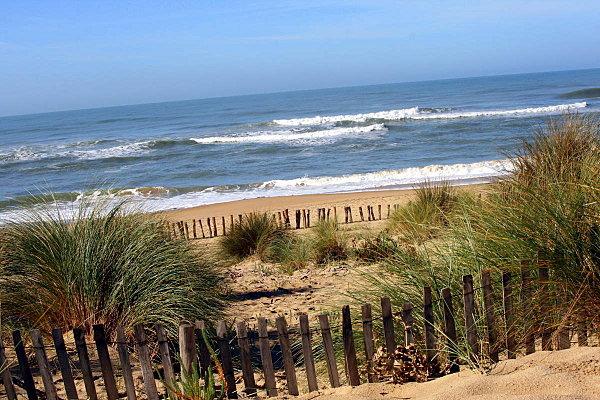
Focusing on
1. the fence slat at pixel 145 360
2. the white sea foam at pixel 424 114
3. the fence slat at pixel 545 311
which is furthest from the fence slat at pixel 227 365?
the white sea foam at pixel 424 114

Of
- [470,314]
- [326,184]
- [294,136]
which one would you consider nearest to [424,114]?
[294,136]

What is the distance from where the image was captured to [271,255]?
11609mm

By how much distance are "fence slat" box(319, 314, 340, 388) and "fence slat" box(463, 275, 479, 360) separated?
974mm

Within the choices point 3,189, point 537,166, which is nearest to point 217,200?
point 3,189

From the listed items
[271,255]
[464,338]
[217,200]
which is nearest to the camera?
[464,338]

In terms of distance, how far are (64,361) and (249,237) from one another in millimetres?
7366

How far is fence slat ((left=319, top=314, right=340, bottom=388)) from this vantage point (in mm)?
4879

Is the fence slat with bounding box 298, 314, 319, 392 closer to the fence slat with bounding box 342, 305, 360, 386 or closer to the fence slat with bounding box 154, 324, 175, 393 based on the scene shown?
the fence slat with bounding box 342, 305, 360, 386

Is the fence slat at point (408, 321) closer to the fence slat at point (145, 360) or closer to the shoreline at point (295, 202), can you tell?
the fence slat at point (145, 360)

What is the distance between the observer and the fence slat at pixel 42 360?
16.2ft

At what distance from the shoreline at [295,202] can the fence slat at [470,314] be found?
14.5 m

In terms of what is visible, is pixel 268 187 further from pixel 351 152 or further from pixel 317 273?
pixel 317 273

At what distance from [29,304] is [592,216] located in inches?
196

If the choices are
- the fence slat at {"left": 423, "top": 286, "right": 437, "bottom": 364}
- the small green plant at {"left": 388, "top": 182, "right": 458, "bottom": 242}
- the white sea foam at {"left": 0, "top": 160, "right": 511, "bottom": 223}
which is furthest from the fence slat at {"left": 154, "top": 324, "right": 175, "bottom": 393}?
the white sea foam at {"left": 0, "top": 160, "right": 511, "bottom": 223}
